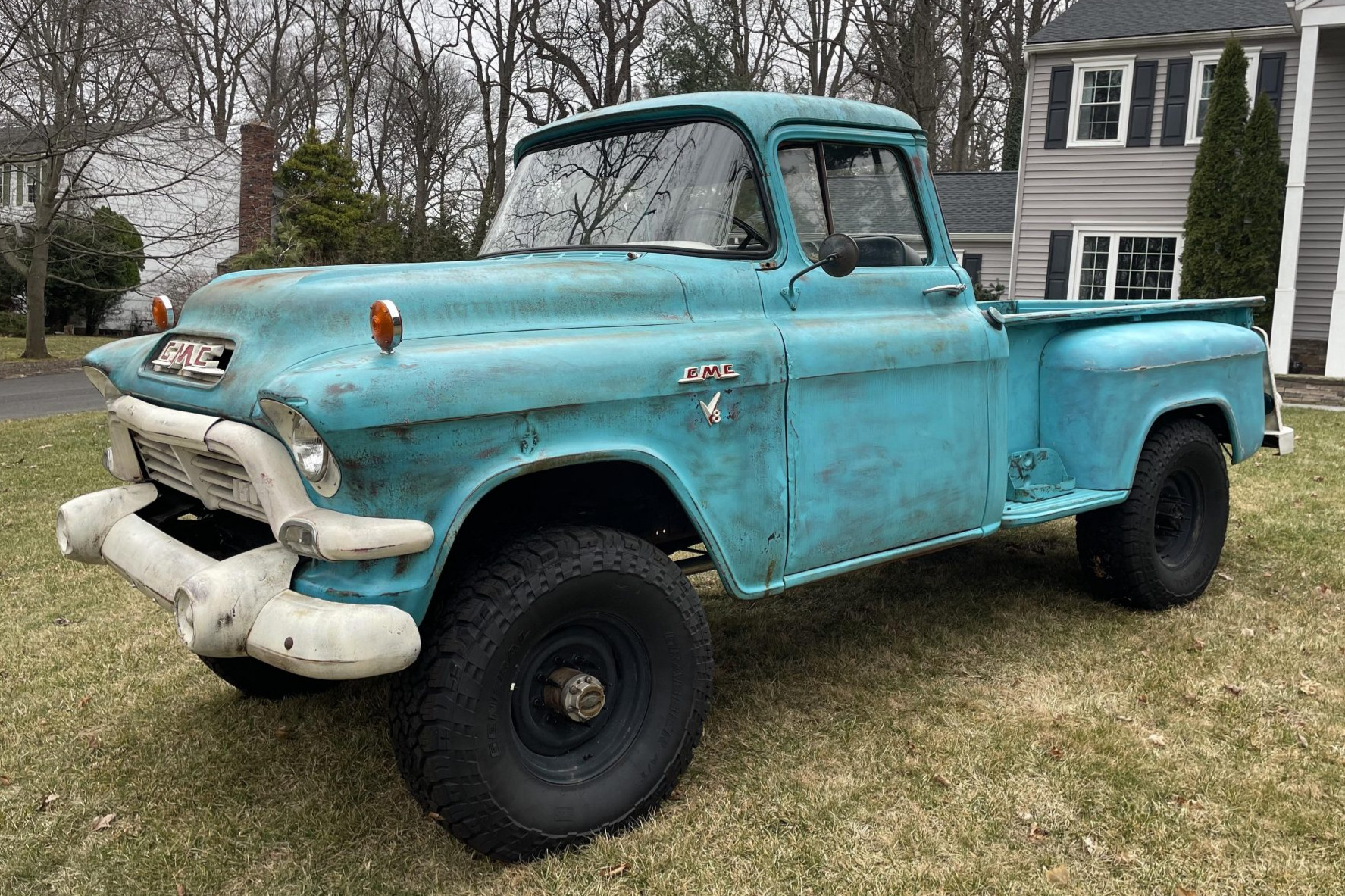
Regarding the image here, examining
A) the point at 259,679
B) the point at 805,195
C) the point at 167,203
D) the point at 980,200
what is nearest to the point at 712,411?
the point at 805,195

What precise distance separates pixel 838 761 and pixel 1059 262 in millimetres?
16933

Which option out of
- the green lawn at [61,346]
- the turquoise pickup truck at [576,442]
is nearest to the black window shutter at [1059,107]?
the turquoise pickup truck at [576,442]

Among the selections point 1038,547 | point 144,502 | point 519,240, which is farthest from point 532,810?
point 1038,547

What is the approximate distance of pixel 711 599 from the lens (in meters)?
5.32

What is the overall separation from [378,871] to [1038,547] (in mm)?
4429

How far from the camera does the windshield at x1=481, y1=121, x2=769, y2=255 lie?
3479 mm

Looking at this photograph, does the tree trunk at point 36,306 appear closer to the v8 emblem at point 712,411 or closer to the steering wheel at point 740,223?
the steering wheel at point 740,223

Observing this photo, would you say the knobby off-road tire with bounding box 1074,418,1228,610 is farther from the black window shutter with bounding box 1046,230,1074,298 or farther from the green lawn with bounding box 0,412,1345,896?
the black window shutter with bounding box 1046,230,1074,298

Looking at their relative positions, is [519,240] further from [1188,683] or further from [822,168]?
[1188,683]

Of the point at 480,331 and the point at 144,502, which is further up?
the point at 480,331

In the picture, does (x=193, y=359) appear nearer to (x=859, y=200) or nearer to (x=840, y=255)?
(x=840, y=255)

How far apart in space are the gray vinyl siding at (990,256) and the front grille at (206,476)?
65.7 ft

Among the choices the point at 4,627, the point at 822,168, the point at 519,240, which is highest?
the point at 822,168

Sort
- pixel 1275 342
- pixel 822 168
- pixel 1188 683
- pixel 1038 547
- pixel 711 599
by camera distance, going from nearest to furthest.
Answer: pixel 822 168
pixel 1188 683
pixel 711 599
pixel 1038 547
pixel 1275 342
